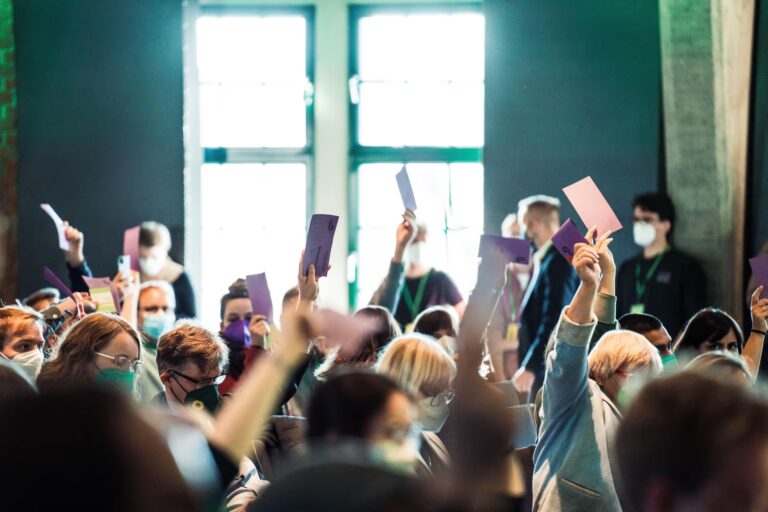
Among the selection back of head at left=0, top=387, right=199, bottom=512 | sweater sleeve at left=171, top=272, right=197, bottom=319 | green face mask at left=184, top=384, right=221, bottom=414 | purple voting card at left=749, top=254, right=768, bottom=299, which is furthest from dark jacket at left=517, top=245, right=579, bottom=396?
back of head at left=0, top=387, right=199, bottom=512

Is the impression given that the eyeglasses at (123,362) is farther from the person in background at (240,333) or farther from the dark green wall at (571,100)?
the dark green wall at (571,100)

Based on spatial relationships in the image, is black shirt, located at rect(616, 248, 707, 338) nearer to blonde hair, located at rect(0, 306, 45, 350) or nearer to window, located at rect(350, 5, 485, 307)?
window, located at rect(350, 5, 485, 307)

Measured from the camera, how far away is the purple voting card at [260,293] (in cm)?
473

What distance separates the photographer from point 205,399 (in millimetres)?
3023

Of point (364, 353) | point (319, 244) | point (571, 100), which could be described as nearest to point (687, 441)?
point (319, 244)

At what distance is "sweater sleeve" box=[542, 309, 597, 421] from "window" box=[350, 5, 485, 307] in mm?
5662

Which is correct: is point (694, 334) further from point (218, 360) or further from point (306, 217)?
point (306, 217)

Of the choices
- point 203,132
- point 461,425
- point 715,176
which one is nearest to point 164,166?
point 203,132

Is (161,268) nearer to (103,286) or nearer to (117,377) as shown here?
(103,286)

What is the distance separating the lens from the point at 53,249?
847 centimetres

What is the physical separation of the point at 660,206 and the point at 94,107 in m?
4.12

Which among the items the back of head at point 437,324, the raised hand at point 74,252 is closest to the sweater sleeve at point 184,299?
the raised hand at point 74,252

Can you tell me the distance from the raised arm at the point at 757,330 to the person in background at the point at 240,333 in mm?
1955

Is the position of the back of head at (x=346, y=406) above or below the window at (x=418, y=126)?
below
